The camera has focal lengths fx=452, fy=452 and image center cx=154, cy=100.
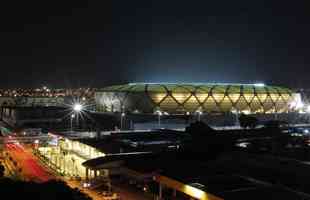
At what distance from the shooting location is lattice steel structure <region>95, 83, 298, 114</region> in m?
86.2

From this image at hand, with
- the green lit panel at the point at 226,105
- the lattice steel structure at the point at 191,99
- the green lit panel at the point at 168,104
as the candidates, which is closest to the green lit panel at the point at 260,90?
the lattice steel structure at the point at 191,99

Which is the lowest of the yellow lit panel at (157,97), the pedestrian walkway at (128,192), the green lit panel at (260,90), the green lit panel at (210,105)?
the pedestrian walkway at (128,192)

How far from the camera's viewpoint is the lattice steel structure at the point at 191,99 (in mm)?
86188

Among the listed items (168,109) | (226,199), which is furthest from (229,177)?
(168,109)

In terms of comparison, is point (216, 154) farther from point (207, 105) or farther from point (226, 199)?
point (207, 105)

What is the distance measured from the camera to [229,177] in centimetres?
2475

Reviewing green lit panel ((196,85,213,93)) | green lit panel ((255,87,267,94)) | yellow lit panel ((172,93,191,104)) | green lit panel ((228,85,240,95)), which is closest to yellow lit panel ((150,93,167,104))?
yellow lit panel ((172,93,191,104))

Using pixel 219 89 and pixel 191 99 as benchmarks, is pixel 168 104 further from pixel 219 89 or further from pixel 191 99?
pixel 219 89

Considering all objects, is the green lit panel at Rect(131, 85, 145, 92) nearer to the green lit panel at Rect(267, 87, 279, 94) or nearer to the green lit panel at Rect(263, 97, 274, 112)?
the green lit panel at Rect(263, 97, 274, 112)

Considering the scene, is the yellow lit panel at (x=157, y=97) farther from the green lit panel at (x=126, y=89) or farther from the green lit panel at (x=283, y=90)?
the green lit panel at (x=283, y=90)

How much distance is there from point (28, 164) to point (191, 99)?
4968cm

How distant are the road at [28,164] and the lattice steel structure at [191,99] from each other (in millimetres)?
34995

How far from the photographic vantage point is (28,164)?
41.8 metres

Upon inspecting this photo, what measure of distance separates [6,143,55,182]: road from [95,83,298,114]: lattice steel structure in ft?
115
